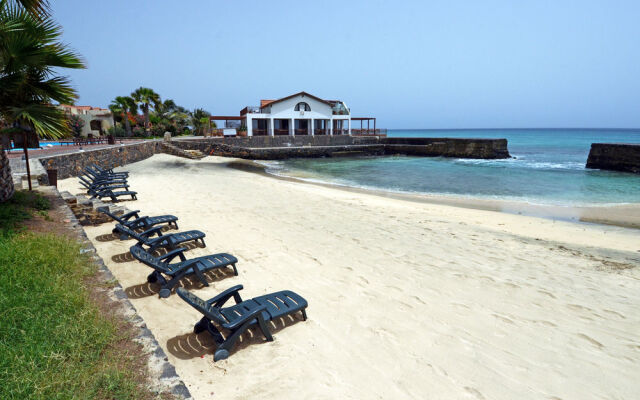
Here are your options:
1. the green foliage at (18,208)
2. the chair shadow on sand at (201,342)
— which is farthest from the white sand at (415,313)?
the green foliage at (18,208)

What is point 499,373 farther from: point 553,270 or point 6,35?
point 6,35

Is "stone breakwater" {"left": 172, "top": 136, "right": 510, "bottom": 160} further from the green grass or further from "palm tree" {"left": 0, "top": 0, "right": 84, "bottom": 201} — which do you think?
the green grass

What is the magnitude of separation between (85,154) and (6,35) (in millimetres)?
11758

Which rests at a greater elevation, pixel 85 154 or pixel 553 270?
pixel 85 154

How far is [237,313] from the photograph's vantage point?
375 centimetres

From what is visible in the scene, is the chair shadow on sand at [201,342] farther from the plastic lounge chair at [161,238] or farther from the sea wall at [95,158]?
the sea wall at [95,158]

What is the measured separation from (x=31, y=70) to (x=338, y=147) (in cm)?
3772

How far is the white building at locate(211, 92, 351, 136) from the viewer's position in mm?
45119

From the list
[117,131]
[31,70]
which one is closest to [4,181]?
[31,70]

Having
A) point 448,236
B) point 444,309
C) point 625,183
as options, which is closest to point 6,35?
point 444,309

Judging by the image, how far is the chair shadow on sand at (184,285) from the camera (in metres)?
4.74

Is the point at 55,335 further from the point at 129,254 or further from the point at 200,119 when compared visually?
the point at 200,119

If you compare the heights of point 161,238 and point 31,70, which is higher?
point 31,70

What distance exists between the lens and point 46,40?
6395 mm
